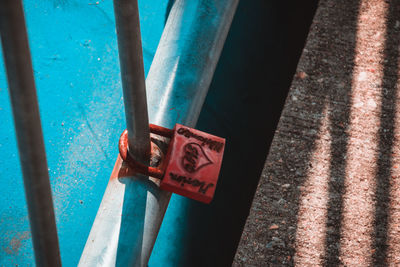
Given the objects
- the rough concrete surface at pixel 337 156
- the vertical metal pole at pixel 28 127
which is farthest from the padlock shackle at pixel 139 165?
the rough concrete surface at pixel 337 156

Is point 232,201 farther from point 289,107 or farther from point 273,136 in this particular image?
point 289,107

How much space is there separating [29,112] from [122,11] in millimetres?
445

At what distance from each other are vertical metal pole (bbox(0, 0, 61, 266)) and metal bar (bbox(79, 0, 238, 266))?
0.34m

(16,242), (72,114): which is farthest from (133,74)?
(16,242)

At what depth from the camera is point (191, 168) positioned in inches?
56.7

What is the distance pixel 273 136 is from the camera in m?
2.45

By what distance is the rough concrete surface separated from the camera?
2180mm

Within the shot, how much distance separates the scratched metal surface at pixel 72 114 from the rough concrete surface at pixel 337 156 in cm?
108

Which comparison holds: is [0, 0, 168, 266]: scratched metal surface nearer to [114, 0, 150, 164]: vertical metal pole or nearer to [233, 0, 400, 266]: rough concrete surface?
[114, 0, 150, 164]: vertical metal pole

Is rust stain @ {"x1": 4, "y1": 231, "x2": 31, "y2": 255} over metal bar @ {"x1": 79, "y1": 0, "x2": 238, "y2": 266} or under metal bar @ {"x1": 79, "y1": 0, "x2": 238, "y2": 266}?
under

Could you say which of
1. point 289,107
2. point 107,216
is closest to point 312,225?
point 289,107

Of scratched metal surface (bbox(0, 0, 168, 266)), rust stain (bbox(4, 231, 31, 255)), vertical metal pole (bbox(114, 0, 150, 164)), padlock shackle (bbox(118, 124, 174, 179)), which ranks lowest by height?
rust stain (bbox(4, 231, 31, 255))

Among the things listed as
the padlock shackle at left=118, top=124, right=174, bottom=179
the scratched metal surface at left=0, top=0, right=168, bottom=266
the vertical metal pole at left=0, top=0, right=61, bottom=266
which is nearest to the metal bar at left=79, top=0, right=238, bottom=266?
the padlock shackle at left=118, top=124, right=174, bottom=179

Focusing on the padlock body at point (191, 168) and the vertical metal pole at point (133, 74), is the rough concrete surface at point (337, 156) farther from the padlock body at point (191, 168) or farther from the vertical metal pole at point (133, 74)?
the vertical metal pole at point (133, 74)
